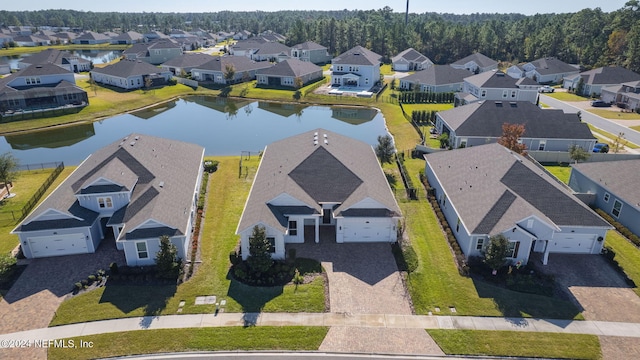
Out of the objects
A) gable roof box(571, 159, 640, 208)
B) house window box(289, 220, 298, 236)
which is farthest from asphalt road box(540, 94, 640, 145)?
house window box(289, 220, 298, 236)

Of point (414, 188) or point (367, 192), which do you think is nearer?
point (367, 192)

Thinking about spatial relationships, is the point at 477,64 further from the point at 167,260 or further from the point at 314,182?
the point at 167,260

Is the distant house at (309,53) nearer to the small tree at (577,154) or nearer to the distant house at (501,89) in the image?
the distant house at (501,89)

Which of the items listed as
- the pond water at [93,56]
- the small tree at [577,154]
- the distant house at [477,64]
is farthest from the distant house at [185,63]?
the small tree at [577,154]

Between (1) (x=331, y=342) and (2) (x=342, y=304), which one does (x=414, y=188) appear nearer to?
(2) (x=342, y=304)

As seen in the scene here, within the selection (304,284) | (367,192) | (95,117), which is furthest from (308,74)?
(304,284)

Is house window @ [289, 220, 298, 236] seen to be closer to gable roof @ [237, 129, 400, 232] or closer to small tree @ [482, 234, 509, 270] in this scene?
gable roof @ [237, 129, 400, 232]
